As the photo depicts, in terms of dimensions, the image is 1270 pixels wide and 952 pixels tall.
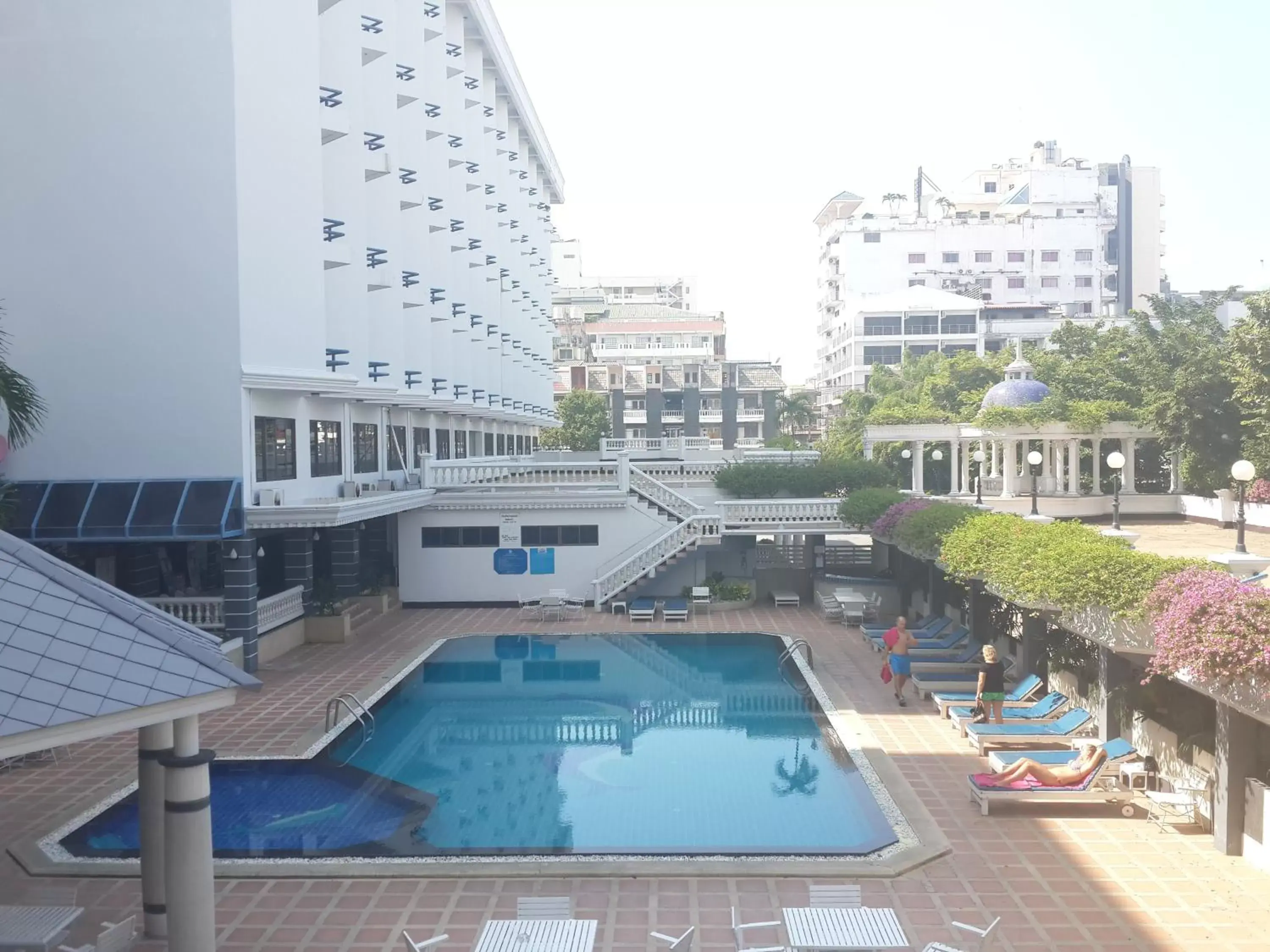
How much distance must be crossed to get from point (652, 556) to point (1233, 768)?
19.0 metres

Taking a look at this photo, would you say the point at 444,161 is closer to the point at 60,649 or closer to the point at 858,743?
the point at 858,743

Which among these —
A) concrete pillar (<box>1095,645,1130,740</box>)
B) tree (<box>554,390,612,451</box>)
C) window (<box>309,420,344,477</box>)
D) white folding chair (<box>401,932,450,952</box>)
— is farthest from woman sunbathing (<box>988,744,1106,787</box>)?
tree (<box>554,390,612,451</box>)

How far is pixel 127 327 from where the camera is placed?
2161 cm

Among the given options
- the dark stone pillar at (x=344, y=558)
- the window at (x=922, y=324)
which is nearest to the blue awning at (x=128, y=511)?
the dark stone pillar at (x=344, y=558)

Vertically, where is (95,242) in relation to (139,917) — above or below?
above

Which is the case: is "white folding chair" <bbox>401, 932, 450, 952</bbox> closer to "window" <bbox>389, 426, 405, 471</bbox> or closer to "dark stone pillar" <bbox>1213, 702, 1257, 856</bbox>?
"dark stone pillar" <bbox>1213, 702, 1257, 856</bbox>

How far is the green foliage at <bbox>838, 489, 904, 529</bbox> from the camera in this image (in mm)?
26737

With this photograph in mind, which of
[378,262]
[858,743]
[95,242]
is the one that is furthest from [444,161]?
[858,743]

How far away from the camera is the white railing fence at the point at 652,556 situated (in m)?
29.4

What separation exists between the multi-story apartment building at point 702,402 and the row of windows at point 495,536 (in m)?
48.0

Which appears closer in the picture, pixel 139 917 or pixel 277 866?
pixel 139 917

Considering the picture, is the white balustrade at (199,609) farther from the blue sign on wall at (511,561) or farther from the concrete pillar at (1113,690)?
the concrete pillar at (1113,690)

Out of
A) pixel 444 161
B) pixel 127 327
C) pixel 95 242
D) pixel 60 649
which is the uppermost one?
pixel 444 161

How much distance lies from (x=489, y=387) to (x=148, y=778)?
120 feet
